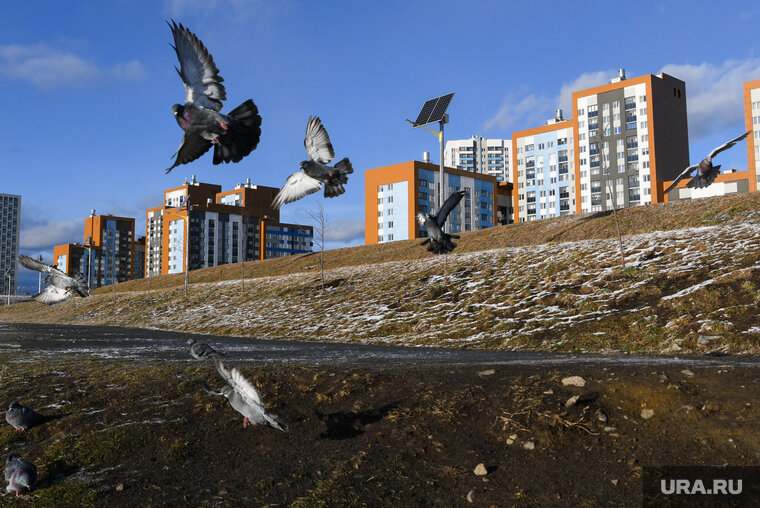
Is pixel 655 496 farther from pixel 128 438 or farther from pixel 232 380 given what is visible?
pixel 128 438

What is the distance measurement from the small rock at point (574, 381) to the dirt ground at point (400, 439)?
2.7 inches

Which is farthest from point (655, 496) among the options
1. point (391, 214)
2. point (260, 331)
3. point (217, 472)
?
point (391, 214)

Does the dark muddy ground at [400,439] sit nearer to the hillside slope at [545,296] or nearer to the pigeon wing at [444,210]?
the pigeon wing at [444,210]

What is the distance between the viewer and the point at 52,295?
33.7 feet

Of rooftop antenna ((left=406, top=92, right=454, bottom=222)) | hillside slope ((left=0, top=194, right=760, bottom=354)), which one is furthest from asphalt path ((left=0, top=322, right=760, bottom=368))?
rooftop antenna ((left=406, top=92, right=454, bottom=222))

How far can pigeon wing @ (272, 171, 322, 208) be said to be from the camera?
7125 millimetres

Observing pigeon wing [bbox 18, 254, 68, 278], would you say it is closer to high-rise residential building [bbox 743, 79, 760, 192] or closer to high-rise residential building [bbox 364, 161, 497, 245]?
high-rise residential building [bbox 364, 161, 497, 245]

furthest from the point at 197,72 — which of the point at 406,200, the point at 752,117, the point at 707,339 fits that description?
the point at 752,117

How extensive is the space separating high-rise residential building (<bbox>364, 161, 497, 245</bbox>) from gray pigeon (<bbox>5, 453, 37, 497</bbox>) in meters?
99.2

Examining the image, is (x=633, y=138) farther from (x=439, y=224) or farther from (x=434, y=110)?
(x=439, y=224)

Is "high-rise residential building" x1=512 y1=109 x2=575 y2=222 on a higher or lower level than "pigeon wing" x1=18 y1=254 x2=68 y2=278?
higher

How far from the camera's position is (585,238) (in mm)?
34906

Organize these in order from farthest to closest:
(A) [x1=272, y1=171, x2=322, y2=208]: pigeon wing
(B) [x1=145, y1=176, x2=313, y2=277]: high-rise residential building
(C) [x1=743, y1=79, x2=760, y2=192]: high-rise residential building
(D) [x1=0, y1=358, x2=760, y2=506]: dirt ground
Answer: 1. (B) [x1=145, y1=176, x2=313, y2=277]: high-rise residential building
2. (C) [x1=743, y1=79, x2=760, y2=192]: high-rise residential building
3. (A) [x1=272, y1=171, x2=322, y2=208]: pigeon wing
4. (D) [x1=0, y1=358, x2=760, y2=506]: dirt ground

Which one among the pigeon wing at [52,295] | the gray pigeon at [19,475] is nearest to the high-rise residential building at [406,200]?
the pigeon wing at [52,295]
